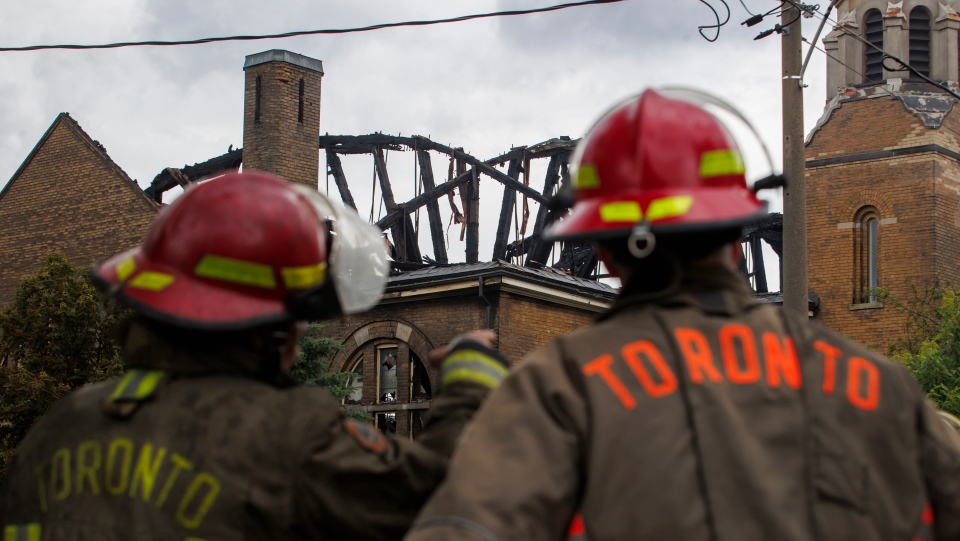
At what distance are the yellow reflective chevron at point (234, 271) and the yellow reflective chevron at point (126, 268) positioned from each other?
7.2 inches

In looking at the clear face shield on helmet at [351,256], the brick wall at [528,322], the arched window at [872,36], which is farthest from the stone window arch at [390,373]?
the clear face shield on helmet at [351,256]

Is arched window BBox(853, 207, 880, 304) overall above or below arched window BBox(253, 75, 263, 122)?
below

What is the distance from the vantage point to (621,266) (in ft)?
8.87

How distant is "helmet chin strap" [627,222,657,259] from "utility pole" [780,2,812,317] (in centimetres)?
978

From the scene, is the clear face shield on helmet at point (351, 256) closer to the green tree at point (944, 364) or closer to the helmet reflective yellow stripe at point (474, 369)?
the helmet reflective yellow stripe at point (474, 369)

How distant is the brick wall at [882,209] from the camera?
3272cm

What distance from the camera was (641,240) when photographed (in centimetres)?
258

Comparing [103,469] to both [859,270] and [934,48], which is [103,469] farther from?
[934,48]

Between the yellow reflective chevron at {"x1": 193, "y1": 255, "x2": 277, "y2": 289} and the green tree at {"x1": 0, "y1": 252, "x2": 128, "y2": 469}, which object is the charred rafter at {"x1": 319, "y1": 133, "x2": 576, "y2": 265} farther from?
the yellow reflective chevron at {"x1": 193, "y1": 255, "x2": 277, "y2": 289}

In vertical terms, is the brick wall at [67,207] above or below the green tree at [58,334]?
above

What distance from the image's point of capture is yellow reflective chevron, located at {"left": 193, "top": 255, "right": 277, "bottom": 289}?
9.46 feet

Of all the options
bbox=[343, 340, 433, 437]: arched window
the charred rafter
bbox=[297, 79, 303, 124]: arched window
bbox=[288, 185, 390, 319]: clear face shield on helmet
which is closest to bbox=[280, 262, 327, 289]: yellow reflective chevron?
bbox=[288, 185, 390, 319]: clear face shield on helmet

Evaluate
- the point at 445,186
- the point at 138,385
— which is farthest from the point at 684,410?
the point at 445,186

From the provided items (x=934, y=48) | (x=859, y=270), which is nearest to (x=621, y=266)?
(x=859, y=270)
